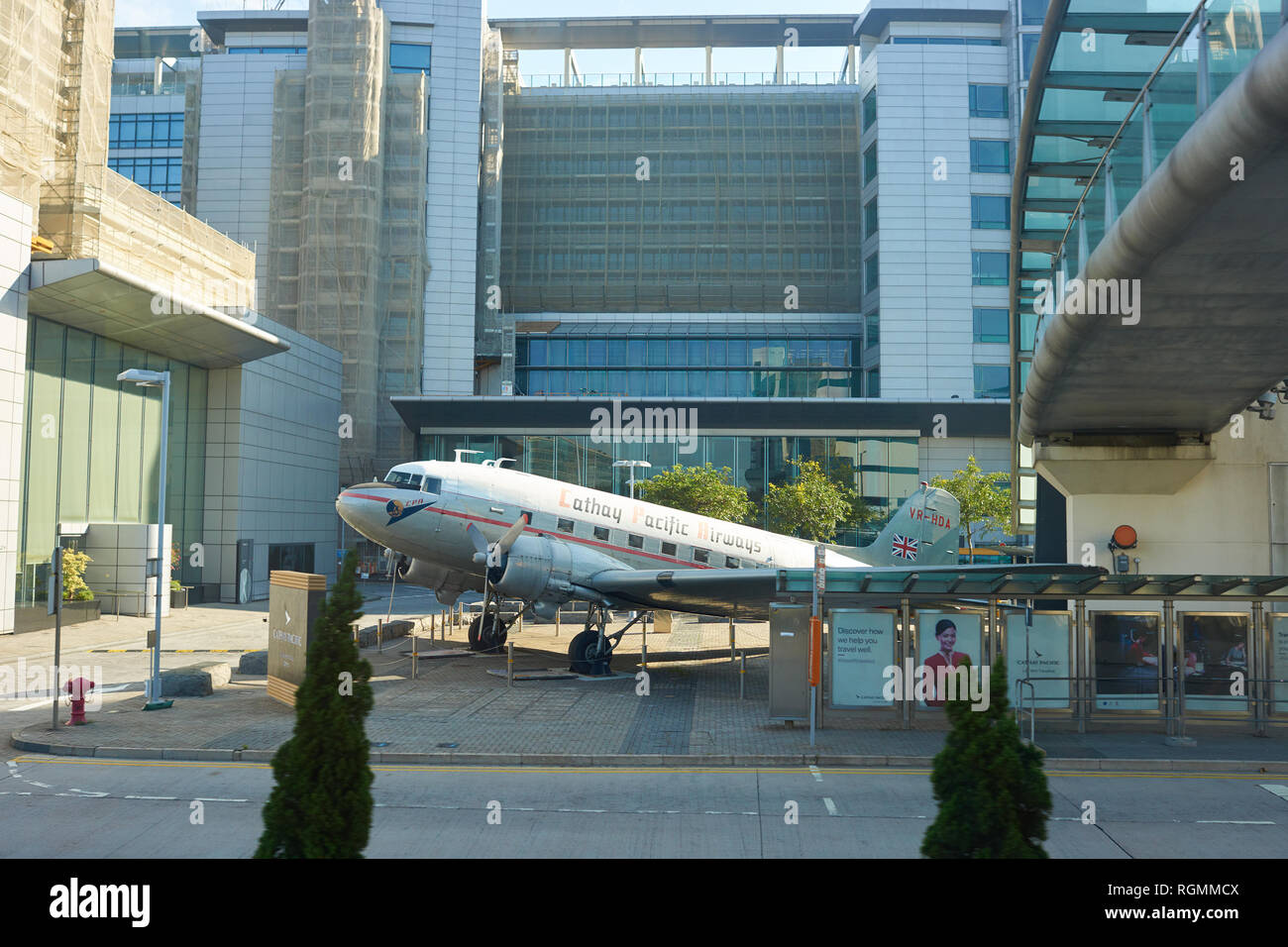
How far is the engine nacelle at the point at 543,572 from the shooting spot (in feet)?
75.2

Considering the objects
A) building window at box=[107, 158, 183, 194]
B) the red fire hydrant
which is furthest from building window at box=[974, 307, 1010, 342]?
building window at box=[107, 158, 183, 194]

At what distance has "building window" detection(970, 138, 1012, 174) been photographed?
70312mm

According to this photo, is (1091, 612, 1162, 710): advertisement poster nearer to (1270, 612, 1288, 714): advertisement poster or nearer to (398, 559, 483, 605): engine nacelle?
(1270, 612, 1288, 714): advertisement poster

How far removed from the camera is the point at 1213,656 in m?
18.2

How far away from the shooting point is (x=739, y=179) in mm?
81688

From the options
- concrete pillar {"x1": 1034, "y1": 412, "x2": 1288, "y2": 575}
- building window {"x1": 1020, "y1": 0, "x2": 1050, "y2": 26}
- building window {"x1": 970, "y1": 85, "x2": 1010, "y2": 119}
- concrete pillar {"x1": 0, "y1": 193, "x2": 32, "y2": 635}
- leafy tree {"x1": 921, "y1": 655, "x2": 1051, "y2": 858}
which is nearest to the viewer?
leafy tree {"x1": 921, "y1": 655, "x2": 1051, "y2": 858}

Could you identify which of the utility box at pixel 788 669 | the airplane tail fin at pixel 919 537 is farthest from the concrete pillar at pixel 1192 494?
the utility box at pixel 788 669

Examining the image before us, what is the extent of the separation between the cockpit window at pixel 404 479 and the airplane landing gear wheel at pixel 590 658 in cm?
636

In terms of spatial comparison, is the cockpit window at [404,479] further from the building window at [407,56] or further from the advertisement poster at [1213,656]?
the building window at [407,56]

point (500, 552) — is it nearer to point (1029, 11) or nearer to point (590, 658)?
point (590, 658)

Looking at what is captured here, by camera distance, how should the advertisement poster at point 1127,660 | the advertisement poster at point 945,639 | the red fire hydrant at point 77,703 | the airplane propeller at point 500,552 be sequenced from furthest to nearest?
the airplane propeller at point 500,552, the advertisement poster at point 945,639, the advertisement poster at point 1127,660, the red fire hydrant at point 77,703

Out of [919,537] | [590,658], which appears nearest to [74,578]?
[590,658]

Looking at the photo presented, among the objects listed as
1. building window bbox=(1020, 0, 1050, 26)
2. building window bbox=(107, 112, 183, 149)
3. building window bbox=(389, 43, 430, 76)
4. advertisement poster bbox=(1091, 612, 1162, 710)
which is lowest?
advertisement poster bbox=(1091, 612, 1162, 710)
